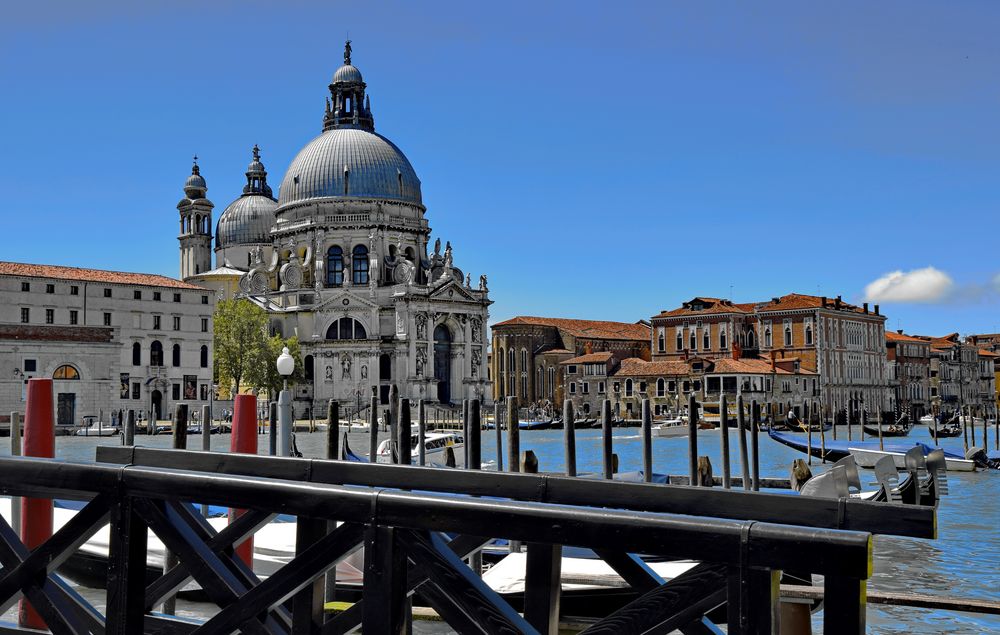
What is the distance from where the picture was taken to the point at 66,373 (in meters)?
40.1

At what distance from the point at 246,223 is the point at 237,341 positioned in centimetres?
1579

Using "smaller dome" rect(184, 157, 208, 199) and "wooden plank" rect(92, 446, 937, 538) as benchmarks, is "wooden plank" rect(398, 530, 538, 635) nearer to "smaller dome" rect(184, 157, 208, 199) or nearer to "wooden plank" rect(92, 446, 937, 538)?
"wooden plank" rect(92, 446, 937, 538)

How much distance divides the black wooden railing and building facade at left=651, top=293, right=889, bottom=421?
6016cm

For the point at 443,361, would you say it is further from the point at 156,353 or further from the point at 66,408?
the point at 66,408

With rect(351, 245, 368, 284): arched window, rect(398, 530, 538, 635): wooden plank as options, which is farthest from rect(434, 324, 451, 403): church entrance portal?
rect(398, 530, 538, 635): wooden plank

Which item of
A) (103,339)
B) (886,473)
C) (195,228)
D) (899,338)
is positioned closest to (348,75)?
(195,228)

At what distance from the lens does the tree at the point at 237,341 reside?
163ft

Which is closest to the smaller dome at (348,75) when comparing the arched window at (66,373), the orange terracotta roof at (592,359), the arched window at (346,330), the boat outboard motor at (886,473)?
the arched window at (346,330)

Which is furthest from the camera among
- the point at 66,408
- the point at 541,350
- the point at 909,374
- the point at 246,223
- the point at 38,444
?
the point at 909,374

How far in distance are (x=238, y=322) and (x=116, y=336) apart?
32.7ft

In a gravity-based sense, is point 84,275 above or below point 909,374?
above

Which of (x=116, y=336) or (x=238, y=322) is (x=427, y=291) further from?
(x=116, y=336)

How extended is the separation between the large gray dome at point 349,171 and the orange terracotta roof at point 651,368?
14.7 metres

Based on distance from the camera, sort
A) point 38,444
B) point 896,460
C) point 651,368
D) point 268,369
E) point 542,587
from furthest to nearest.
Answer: point 651,368 < point 268,369 < point 896,460 < point 38,444 < point 542,587
